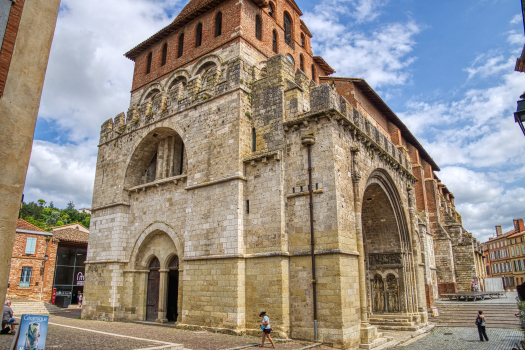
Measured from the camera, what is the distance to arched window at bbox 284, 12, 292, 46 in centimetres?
2051

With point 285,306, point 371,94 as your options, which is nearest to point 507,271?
point 371,94

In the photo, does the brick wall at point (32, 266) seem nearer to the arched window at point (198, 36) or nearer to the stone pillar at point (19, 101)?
the arched window at point (198, 36)

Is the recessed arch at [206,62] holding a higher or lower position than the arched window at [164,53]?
lower

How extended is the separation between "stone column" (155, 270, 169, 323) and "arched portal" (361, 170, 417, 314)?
8688mm

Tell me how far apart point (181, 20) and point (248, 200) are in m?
11.9

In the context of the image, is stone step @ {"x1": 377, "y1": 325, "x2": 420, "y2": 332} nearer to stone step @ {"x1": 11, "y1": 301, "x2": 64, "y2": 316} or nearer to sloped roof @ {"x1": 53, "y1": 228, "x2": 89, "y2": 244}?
stone step @ {"x1": 11, "y1": 301, "x2": 64, "y2": 316}

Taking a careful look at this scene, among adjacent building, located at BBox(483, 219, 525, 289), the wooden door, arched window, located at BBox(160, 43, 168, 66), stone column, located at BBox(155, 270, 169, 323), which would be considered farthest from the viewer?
adjacent building, located at BBox(483, 219, 525, 289)

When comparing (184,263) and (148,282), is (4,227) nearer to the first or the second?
(184,263)

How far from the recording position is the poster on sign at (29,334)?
582cm

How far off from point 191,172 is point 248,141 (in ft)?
8.42

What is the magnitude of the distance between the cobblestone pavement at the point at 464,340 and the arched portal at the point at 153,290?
9.28 m

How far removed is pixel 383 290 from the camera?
630 inches

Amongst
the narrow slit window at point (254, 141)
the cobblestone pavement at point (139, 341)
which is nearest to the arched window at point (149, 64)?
the narrow slit window at point (254, 141)

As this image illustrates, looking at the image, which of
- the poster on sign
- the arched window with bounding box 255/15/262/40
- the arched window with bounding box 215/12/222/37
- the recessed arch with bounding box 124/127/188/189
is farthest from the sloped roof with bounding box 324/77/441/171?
the poster on sign
